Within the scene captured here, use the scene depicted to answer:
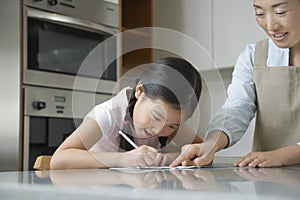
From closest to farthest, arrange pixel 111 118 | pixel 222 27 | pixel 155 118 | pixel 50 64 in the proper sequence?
pixel 155 118
pixel 111 118
pixel 50 64
pixel 222 27

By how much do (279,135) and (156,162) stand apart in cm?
53

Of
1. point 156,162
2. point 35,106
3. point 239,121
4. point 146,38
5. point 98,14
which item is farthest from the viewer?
point 98,14

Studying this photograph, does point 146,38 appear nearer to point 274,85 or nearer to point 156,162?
point 156,162

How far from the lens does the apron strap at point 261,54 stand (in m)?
1.24

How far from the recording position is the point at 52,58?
2.18m

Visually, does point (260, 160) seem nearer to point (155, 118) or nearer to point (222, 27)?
point (155, 118)

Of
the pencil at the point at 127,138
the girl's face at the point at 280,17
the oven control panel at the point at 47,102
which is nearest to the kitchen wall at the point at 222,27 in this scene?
the oven control panel at the point at 47,102

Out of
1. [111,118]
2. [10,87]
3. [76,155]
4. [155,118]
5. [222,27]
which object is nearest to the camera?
[155,118]

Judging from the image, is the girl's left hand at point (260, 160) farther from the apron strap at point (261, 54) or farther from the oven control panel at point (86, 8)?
the oven control panel at point (86, 8)

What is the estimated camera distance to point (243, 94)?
1.23 metres

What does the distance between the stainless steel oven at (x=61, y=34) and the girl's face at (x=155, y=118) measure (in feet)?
4.07

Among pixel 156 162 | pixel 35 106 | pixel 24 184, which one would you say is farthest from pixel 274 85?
pixel 35 106

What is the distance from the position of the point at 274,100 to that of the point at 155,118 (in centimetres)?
63

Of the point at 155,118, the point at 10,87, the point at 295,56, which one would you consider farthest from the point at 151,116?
the point at 10,87
